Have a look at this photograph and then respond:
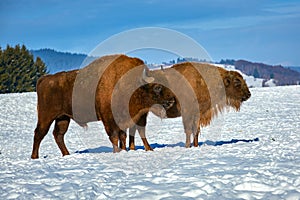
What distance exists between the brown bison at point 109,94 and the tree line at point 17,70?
51067mm

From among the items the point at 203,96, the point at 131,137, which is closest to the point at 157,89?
the point at 131,137

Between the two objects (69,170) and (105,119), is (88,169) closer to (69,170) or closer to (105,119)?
(69,170)

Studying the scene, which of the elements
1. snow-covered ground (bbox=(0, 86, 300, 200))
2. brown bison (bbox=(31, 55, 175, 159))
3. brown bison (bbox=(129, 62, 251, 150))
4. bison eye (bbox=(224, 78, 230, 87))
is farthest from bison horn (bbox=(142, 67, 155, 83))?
bison eye (bbox=(224, 78, 230, 87))

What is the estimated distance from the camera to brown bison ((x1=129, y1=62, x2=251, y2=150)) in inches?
459

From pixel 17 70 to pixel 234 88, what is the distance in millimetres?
55956

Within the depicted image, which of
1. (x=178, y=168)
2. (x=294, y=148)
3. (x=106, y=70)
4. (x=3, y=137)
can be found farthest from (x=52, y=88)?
(x=3, y=137)

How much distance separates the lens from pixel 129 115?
1079cm

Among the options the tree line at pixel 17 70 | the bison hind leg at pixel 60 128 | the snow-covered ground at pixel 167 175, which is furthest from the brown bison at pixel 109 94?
the tree line at pixel 17 70

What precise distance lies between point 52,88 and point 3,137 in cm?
871

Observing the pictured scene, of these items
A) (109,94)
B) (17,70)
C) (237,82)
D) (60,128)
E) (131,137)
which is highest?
(17,70)

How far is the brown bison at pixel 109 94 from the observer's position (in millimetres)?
10664

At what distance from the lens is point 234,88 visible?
12977 millimetres

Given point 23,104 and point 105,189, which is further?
point 23,104

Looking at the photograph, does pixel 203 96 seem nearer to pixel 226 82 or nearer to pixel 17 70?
pixel 226 82
